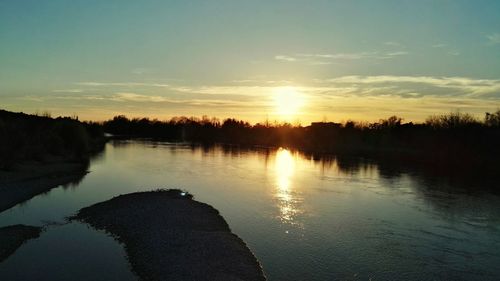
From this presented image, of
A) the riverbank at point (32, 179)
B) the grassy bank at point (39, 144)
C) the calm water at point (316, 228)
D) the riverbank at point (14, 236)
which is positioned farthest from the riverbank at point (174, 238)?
the grassy bank at point (39, 144)

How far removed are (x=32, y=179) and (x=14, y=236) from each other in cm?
1802

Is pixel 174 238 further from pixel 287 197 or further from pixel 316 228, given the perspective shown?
pixel 287 197

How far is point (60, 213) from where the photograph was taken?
2173 cm

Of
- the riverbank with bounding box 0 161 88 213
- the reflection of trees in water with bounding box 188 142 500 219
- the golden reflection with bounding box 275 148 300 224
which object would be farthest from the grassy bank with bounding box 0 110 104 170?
the reflection of trees in water with bounding box 188 142 500 219

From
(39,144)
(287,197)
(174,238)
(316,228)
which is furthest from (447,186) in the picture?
(39,144)

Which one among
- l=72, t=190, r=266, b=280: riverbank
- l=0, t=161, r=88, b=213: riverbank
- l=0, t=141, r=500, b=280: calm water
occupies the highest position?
l=0, t=161, r=88, b=213: riverbank

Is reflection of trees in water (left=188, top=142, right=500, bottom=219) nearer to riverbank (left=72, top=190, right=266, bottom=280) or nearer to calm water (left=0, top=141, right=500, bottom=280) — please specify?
calm water (left=0, top=141, right=500, bottom=280)

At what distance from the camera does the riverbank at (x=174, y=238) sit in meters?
13.4

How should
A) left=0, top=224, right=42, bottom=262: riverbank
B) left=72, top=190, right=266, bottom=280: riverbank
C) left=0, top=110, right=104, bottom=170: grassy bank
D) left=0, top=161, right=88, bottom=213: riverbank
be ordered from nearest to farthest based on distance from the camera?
left=72, top=190, right=266, bottom=280: riverbank → left=0, top=224, right=42, bottom=262: riverbank → left=0, top=161, right=88, bottom=213: riverbank → left=0, top=110, right=104, bottom=170: grassy bank

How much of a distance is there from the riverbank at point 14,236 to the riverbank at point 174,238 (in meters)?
2.54

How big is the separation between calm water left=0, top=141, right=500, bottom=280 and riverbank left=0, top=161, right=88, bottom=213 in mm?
982

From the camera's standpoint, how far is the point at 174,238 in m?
16.6

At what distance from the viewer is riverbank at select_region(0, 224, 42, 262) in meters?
15.1

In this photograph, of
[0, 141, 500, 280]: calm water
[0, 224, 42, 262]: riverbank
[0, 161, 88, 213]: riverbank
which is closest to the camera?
[0, 141, 500, 280]: calm water
